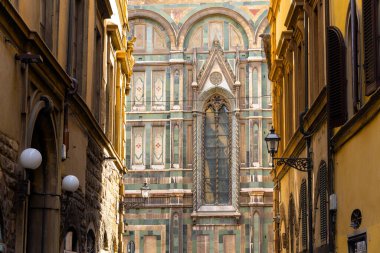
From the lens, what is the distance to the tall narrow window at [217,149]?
45.2 metres

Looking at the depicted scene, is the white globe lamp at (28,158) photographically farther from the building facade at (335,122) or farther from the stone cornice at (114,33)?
the stone cornice at (114,33)

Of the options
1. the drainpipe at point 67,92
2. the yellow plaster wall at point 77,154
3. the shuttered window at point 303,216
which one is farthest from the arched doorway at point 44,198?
the shuttered window at point 303,216

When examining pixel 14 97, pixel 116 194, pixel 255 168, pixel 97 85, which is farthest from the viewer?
pixel 255 168

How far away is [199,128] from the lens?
45.2m

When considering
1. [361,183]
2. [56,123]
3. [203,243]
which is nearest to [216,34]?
[203,243]

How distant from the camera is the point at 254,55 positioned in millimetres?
45594

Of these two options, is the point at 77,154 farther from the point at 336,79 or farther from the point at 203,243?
the point at 203,243

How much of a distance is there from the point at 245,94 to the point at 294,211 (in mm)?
23995

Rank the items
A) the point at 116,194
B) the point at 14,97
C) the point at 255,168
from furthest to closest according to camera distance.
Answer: the point at 255,168
the point at 116,194
the point at 14,97

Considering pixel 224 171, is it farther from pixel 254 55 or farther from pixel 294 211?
pixel 294 211

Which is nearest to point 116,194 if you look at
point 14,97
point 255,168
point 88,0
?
point 88,0

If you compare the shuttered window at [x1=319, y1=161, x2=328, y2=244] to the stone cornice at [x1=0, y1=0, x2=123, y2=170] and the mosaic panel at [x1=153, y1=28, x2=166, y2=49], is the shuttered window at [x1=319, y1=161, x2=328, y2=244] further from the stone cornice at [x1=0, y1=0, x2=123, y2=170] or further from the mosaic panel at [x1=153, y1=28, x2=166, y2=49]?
the mosaic panel at [x1=153, y1=28, x2=166, y2=49]

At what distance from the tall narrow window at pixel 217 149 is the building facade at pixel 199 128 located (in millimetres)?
52

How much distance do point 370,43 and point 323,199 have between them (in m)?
5.53
